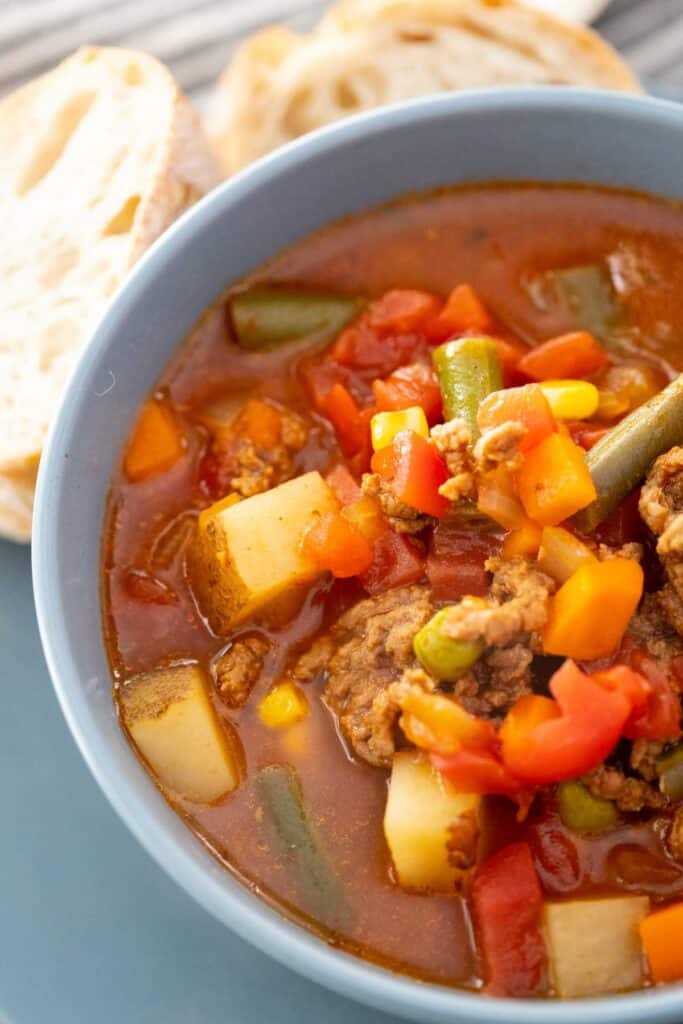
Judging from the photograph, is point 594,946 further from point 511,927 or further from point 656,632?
point 656,632

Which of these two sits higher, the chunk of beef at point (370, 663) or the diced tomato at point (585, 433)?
the diced tomato at point (585, 433)

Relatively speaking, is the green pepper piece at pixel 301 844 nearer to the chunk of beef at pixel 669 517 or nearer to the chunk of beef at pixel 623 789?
the chunk of beef at pixel 623 789

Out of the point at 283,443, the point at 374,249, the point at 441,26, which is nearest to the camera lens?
the point at 283,443

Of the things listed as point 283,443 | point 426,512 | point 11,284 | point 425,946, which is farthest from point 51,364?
point 425,946

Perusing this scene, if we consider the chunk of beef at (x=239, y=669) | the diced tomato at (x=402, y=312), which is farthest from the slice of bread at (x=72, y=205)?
the chunk of beef at (x=239, y=669)

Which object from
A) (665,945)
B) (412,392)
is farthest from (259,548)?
(665,945)

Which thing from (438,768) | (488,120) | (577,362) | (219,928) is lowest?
(219,928)

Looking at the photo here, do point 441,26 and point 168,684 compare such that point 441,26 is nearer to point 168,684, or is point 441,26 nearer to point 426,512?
point 426,512
